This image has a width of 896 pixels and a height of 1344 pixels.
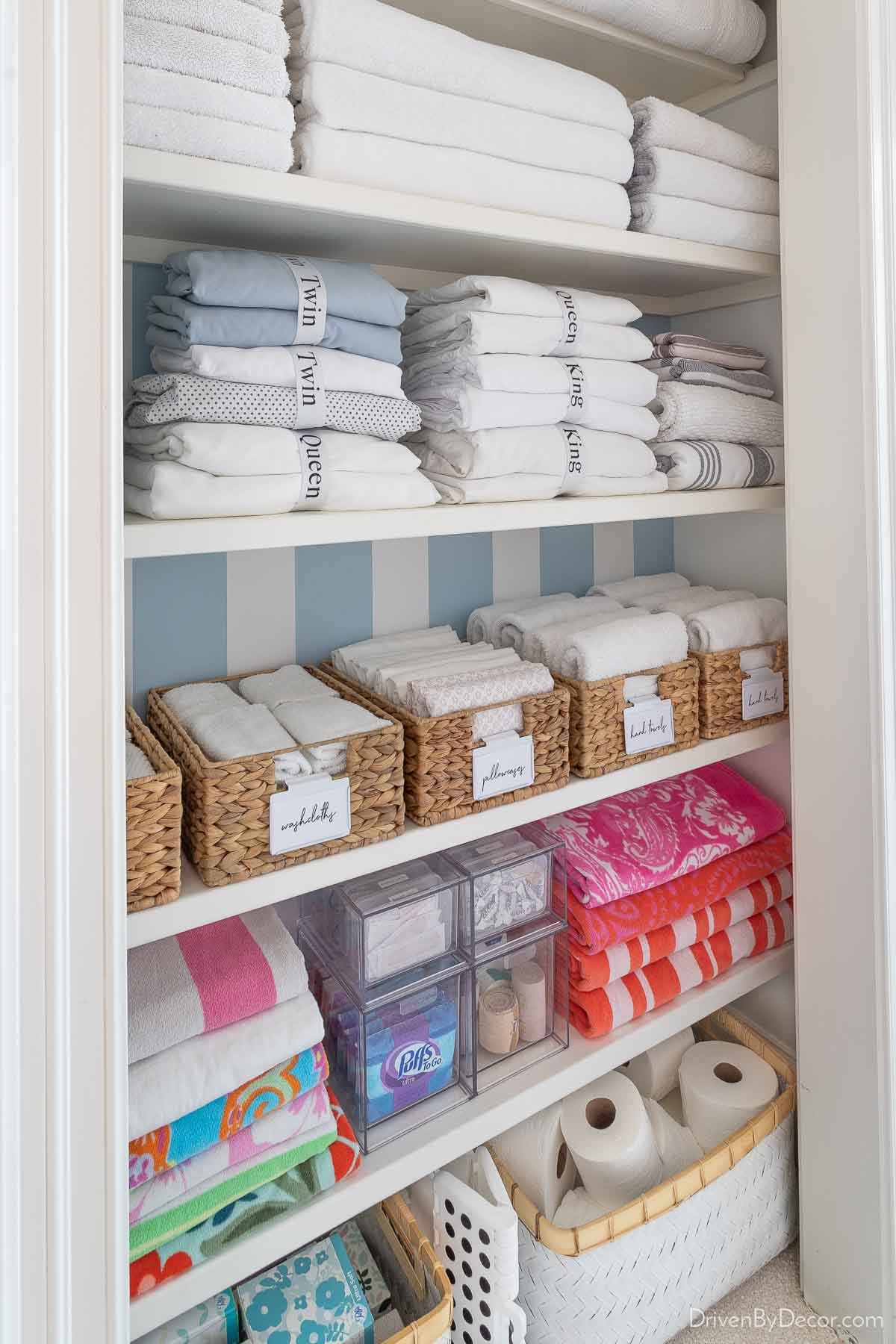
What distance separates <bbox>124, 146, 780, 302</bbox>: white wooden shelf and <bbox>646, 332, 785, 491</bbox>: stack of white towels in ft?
0.40

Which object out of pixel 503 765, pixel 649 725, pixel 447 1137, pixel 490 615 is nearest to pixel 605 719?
pixel 649 725

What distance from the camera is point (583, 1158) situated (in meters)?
1.15

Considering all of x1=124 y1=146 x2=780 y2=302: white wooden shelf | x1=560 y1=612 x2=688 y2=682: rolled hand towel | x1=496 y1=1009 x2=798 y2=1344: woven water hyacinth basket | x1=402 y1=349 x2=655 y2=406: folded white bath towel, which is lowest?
x1=496 y1=1009 x2=798 y2=1344: woven water hyacinth basket

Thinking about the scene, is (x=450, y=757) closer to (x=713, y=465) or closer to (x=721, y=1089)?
(x=713, y=465)

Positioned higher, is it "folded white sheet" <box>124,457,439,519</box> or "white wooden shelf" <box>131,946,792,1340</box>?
"folded white sheet" <box>124,457,439,519</box>

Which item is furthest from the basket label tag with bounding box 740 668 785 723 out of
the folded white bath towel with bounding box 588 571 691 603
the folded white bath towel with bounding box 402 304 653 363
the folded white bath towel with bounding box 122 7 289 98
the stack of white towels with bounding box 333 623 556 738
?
the folded white bath towel with bounding box 122 7 289 98

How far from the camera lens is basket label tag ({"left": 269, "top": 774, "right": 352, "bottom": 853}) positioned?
873 mm

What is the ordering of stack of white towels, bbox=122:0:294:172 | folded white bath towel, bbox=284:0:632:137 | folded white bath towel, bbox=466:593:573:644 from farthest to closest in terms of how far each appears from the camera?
folded white bath towel, bbox=466:593:573:644
folded white bath towel, bbox=284:0:632:137
stack of white towels, bbox=122:0:294:172

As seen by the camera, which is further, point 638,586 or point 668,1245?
point 638,586

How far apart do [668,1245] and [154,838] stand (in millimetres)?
885

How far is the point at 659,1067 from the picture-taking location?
4.56ft

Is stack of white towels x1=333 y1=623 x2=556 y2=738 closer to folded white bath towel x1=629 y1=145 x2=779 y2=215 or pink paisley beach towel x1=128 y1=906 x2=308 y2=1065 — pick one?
pink paisley beach towel x1=128 y1=906 x2=308 y2=1065

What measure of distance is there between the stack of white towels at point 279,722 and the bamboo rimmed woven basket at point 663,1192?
645mm

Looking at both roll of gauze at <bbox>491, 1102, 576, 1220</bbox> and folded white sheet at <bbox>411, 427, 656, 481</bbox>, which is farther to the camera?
roll of gauze at <bbox>491, 1102, 576, 1220</bbox>
